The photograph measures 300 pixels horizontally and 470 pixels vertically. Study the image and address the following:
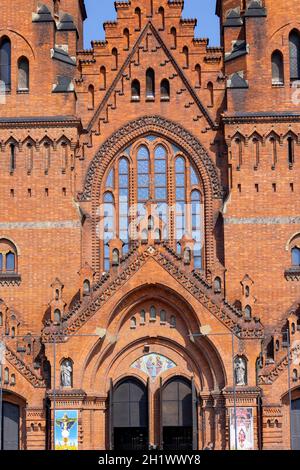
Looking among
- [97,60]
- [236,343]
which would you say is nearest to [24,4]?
[97,60]

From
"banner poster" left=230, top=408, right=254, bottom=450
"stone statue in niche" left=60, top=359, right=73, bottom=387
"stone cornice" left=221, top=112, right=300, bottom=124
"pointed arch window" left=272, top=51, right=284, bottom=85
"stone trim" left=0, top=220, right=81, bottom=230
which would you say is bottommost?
"banner poster" left=230, top=408, right=254, bottom=450

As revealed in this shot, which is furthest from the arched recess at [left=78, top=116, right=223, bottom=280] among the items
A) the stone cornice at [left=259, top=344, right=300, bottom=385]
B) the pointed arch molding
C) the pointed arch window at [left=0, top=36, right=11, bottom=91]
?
the stone cornice at [left=259, top=344, right=300, bottom=385]

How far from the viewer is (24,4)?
43.2 m

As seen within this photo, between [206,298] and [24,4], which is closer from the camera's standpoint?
[206,298]

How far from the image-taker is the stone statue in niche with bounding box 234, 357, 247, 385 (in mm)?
38406

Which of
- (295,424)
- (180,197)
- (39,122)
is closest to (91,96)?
(39,122)

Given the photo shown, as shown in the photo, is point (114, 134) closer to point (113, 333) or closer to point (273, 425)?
point (113, 333)

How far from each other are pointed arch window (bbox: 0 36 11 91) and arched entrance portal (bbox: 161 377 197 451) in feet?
43.2

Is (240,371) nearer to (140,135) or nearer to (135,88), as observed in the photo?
(140,135)

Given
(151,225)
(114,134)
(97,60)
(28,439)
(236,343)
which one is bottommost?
(28,439)

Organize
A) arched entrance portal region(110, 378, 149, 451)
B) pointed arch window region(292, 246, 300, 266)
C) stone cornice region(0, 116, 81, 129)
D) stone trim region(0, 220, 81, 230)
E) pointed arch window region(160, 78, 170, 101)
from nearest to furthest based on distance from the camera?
arched entrance portal region(110, 378, 149, 451) < pointed arch window region(292, 246, 300, 266) < stone trim region(0, 220, 81, 230) < stone cornice region(0, 116, 81, 129) < pointed arch window region(160, 78, 170, 101)

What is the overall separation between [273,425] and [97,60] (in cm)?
1564

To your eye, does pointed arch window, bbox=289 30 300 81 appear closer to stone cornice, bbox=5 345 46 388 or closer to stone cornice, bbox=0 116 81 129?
stone cornice, bbox=0 116 81 129

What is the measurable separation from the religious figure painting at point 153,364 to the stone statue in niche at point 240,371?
2.86m
